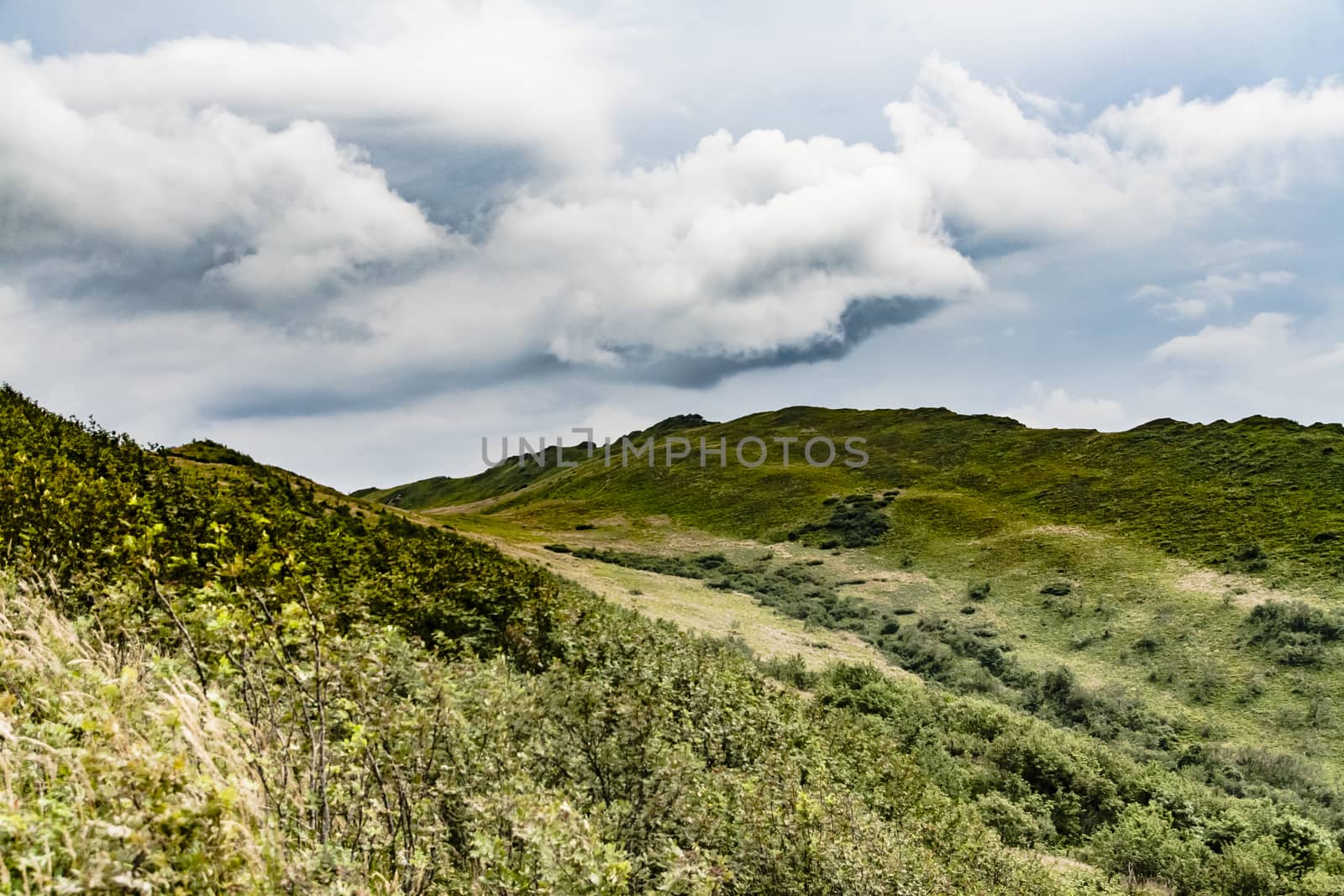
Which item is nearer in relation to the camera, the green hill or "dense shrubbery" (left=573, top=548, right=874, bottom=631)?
the green hill

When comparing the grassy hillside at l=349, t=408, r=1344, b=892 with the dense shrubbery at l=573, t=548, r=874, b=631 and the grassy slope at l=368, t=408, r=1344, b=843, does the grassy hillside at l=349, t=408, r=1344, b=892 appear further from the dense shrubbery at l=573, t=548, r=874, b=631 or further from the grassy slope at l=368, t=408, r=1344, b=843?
the dense shrubbery at l=573, t=548, r=874, b=631

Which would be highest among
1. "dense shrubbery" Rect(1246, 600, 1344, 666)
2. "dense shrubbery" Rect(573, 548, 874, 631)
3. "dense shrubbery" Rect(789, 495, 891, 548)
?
"dense shrubbery" Rect(789, 495, 891, 548)

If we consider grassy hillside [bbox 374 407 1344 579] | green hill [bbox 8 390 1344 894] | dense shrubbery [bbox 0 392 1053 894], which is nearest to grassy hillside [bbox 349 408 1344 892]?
grassy hillside [bbox 374 407 1344 579]

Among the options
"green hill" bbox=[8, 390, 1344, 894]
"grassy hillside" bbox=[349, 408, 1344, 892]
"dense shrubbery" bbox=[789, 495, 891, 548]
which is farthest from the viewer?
"dense shrubbery" bbox=[789, 495, 891, 548]

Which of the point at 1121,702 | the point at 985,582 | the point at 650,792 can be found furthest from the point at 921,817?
the point at 985,582

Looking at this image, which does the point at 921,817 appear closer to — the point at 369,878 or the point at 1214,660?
the point at 369,878

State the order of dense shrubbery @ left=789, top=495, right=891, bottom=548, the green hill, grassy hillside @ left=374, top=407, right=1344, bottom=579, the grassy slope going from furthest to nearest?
1. dense shrubbery @ left=789, top=495, right=891, bottom=548
2. grassy hillside @ left=374, top=407, right=1344, bottom=579
3. the grassy slope
4. the green hill

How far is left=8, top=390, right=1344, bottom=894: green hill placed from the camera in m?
3.78

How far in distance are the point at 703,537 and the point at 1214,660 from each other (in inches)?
1997

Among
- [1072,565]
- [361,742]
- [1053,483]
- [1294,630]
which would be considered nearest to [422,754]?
[361,742]

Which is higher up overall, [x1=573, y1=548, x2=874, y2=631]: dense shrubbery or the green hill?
the green hill

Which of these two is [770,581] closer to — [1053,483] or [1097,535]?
[1097,535]

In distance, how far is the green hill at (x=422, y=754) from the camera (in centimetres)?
378

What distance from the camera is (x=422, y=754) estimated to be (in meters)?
6.30
